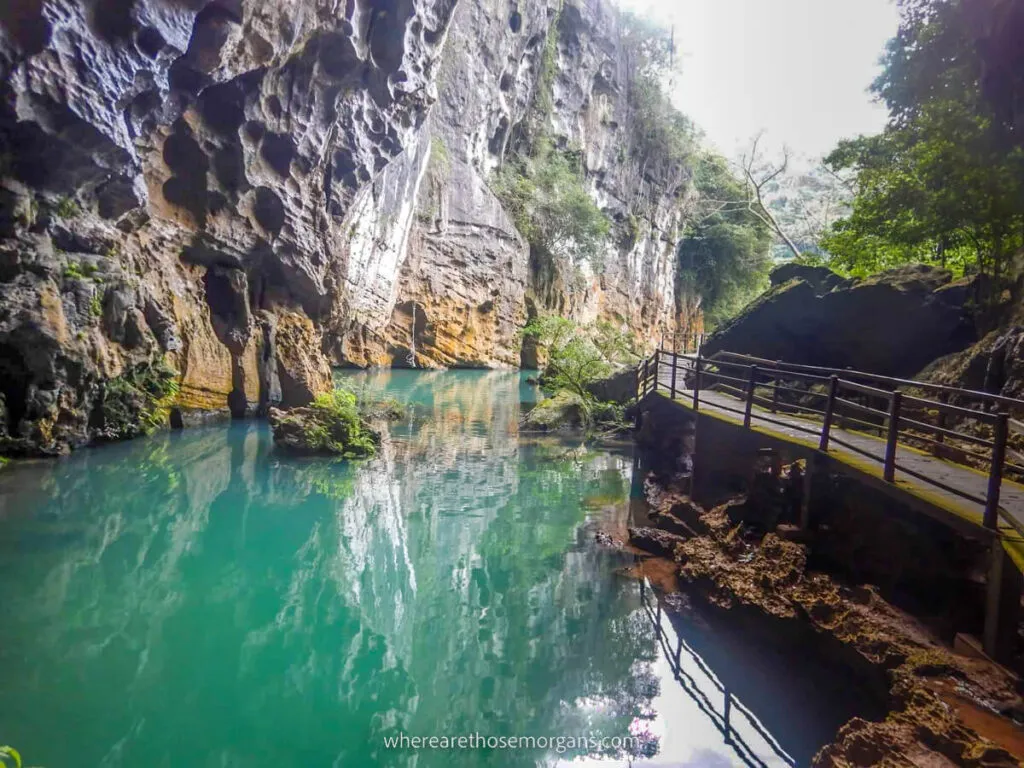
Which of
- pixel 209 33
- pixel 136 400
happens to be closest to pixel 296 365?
pixel 136 400

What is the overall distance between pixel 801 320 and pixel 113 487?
10717mm

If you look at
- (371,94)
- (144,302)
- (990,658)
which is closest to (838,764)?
(990,658)

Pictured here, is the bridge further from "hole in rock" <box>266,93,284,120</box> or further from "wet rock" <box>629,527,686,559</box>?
"hole in rock" <box>266,93,284,120</box>

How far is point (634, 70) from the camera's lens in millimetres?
38188

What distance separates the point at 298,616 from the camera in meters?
5.10

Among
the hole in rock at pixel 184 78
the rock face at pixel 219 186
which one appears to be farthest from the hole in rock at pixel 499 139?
the hole in rock at pixel 184 78

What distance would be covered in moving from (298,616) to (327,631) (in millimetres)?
385

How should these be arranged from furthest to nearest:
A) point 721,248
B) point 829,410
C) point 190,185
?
point 721,248 < point 190,185 < point 829,410

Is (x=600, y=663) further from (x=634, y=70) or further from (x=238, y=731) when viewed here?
(x=634, y=70)

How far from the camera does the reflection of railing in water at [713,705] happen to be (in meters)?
3.70

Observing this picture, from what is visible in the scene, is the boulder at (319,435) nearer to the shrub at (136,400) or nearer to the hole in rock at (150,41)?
the shrub at (136,400)

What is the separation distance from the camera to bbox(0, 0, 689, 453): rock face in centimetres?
838

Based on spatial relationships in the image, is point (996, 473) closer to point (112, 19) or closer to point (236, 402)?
point (112, 19)

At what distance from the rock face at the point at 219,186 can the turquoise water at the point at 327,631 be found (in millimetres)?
2641
